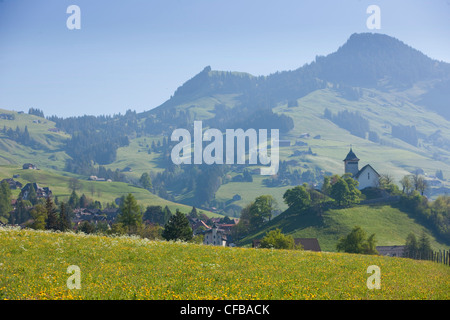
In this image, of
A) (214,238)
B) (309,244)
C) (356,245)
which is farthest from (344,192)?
(356,245)

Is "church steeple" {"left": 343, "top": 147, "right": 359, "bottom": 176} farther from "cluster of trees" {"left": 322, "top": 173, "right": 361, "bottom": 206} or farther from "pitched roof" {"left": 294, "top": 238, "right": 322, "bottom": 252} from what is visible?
"pitched roof" {"left": 294, "top": 238, "right": 322, "bottom": 252}

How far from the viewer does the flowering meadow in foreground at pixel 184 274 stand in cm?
2011

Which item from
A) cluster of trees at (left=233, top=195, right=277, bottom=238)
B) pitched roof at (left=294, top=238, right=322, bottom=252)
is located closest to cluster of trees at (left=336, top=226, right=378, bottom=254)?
pitched roof at (left=294, top=238, right=322, bottom=252)

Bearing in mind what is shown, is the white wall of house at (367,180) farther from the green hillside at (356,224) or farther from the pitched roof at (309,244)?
the pitched roof at (309,244)

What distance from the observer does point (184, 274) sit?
78.5 feet

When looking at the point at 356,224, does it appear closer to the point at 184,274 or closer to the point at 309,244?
the point at 309,244

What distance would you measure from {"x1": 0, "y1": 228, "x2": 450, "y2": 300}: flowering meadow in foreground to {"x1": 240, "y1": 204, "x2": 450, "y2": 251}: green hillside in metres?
85.1

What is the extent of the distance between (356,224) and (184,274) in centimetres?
10588

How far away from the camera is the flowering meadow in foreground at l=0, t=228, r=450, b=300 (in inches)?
792

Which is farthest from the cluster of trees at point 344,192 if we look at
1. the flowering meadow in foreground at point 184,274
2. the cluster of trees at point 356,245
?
the flowering meadow in foreground at point 184,274
